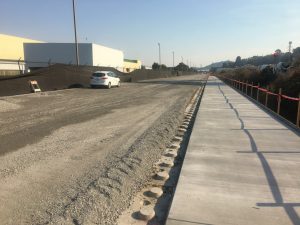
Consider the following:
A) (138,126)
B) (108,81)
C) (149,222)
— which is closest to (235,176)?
(149,222)

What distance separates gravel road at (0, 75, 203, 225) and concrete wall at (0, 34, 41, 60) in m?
64.8

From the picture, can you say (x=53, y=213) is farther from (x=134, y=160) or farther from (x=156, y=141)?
(x=156, y=141)

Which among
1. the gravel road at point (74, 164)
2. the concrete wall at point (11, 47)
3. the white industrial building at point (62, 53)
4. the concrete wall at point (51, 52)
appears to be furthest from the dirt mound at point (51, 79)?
the concrete wall at point (51, 52)

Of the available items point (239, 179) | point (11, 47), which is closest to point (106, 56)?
point (11, 47)

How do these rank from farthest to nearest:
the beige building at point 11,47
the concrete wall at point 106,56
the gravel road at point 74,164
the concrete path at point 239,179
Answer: the concrete wall at point 106,56 < the beige building at point 11,47 < the gravel road at point 74,164 < the concrete path at point 239,179

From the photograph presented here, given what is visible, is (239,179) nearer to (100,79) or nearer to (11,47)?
(100,79)

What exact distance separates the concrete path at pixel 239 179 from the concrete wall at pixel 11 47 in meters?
69.0

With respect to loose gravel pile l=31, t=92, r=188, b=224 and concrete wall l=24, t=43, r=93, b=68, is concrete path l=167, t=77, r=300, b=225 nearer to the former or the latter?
loose gravel pile l=31, t=92, r=188, b=224

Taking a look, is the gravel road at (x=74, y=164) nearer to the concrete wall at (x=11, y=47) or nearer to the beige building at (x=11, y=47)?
the beige building at (x=11, y=47)

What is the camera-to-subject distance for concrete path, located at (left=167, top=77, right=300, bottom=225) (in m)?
4.00

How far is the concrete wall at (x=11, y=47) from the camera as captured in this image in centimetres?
6954

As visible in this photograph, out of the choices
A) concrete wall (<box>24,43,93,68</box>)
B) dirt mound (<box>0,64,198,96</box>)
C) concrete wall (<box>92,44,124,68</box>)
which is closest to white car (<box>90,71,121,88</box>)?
dirt mound (<box>0,64,198,96</box>)

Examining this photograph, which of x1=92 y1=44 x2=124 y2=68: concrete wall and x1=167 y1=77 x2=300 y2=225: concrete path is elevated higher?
x1=92 y1=44 x2=124 y2=68: concrete wall

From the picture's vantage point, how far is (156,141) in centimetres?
809
